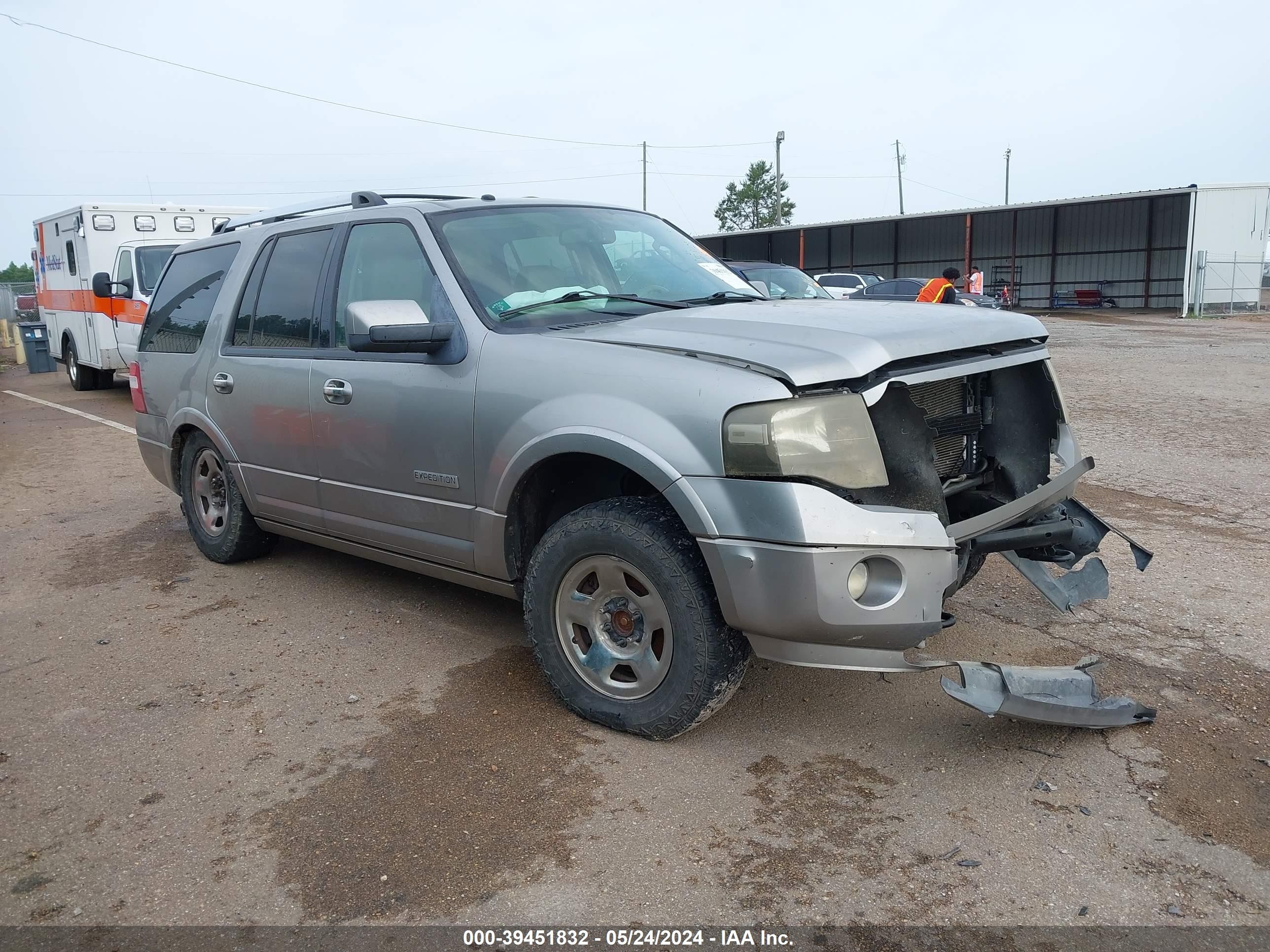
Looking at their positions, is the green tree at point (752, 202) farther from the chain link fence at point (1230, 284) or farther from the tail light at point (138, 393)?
the tail light at point (138, 393)

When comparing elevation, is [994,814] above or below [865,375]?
below

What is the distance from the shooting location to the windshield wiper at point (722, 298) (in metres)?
4.48

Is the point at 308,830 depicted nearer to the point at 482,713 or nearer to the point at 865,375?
the point at 482,713

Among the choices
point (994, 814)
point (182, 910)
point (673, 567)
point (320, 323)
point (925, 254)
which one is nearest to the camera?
point (182, 910)

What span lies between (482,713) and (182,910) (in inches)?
52.6

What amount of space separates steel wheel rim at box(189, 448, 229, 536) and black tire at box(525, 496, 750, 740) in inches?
111

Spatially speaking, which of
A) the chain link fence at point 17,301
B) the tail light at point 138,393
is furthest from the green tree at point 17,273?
the tail light at point 138,393

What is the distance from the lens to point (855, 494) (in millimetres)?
3230

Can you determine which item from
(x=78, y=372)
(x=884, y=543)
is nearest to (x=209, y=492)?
(x=884, y=543)

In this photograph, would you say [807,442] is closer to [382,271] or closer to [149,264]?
[382,271]

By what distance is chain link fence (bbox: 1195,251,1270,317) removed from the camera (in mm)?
31766

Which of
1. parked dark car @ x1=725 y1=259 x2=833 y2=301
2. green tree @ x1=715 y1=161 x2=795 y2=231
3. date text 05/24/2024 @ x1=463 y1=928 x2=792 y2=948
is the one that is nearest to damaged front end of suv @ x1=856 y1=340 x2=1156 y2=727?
date text 05/24/2024 @ x1=463 y1=928 x2=792 y2=948

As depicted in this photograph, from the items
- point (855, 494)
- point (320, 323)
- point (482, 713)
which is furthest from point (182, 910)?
point (320, 323)

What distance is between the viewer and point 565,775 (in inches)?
133
